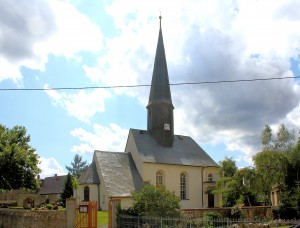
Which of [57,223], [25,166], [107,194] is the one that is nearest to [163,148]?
[107,194]

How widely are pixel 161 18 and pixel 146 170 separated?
1936cm

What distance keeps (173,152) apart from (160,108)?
16.8 ft

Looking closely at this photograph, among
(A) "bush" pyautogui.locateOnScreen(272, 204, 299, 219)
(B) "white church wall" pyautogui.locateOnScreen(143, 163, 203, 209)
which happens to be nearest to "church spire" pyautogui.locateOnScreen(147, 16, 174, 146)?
(B) "white church wall" pyautogui.locateOnScreen(143, 163, 203, 209)

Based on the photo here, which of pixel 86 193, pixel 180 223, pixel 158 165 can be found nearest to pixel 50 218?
pixel 180 223

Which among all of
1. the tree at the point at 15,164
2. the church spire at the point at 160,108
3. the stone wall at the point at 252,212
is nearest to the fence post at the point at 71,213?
the stone wall at the point at 252,212

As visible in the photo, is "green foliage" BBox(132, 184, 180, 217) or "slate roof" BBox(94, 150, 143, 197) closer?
"green foliage" BBox(132, 184, 180, 217)

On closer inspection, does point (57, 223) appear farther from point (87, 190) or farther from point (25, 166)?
point (87, 190)

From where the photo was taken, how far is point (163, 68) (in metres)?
44.4

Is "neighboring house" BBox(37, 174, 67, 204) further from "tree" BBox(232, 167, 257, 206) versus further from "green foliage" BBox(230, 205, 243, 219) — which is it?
"green foliage" BBox(230, 205, 243, 219)

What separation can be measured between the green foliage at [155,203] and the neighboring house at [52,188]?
4428 centimetres

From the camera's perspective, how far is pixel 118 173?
37406mm

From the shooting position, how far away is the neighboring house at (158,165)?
36.7 meters

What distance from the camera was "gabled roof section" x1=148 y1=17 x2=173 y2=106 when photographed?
4319 cm

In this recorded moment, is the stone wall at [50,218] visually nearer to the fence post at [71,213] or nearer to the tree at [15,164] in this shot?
the fence post at [71,213]
